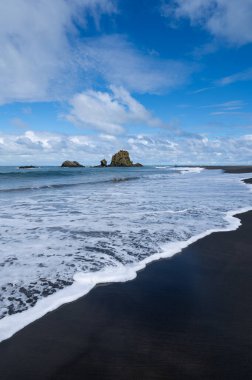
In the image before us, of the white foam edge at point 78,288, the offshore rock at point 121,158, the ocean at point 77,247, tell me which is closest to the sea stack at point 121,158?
the offshore rock at point 121,158

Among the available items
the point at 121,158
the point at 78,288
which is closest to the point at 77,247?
the point at 78,288

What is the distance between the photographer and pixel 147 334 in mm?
3098

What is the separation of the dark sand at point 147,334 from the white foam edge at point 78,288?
13cm

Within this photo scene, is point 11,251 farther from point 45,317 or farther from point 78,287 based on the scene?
point 45,317

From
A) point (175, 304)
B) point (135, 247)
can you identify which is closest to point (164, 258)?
point (135, 247)

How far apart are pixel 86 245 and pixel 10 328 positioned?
10.9 feet

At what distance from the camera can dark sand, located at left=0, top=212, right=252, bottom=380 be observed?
2.56 meters

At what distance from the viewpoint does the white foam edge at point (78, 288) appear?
3.33 meters

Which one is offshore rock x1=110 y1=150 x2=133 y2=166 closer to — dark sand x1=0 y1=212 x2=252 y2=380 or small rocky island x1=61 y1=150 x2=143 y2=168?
small rocky island x1=61 y1=150 x2=143 y2=168

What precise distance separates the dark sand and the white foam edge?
0.13 meters

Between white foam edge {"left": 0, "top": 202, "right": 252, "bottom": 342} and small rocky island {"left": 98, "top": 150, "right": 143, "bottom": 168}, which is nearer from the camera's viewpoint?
white foam edge {"left": 0, "top": 202, "right": 252, "bottom": 342}

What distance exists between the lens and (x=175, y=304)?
12.4ft

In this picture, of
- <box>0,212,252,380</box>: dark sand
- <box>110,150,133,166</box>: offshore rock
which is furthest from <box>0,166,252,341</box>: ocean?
<box>110,150,133,166</box>: offshore rock

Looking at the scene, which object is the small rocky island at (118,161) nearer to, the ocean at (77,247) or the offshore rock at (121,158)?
the offshore rock at (121,158)
